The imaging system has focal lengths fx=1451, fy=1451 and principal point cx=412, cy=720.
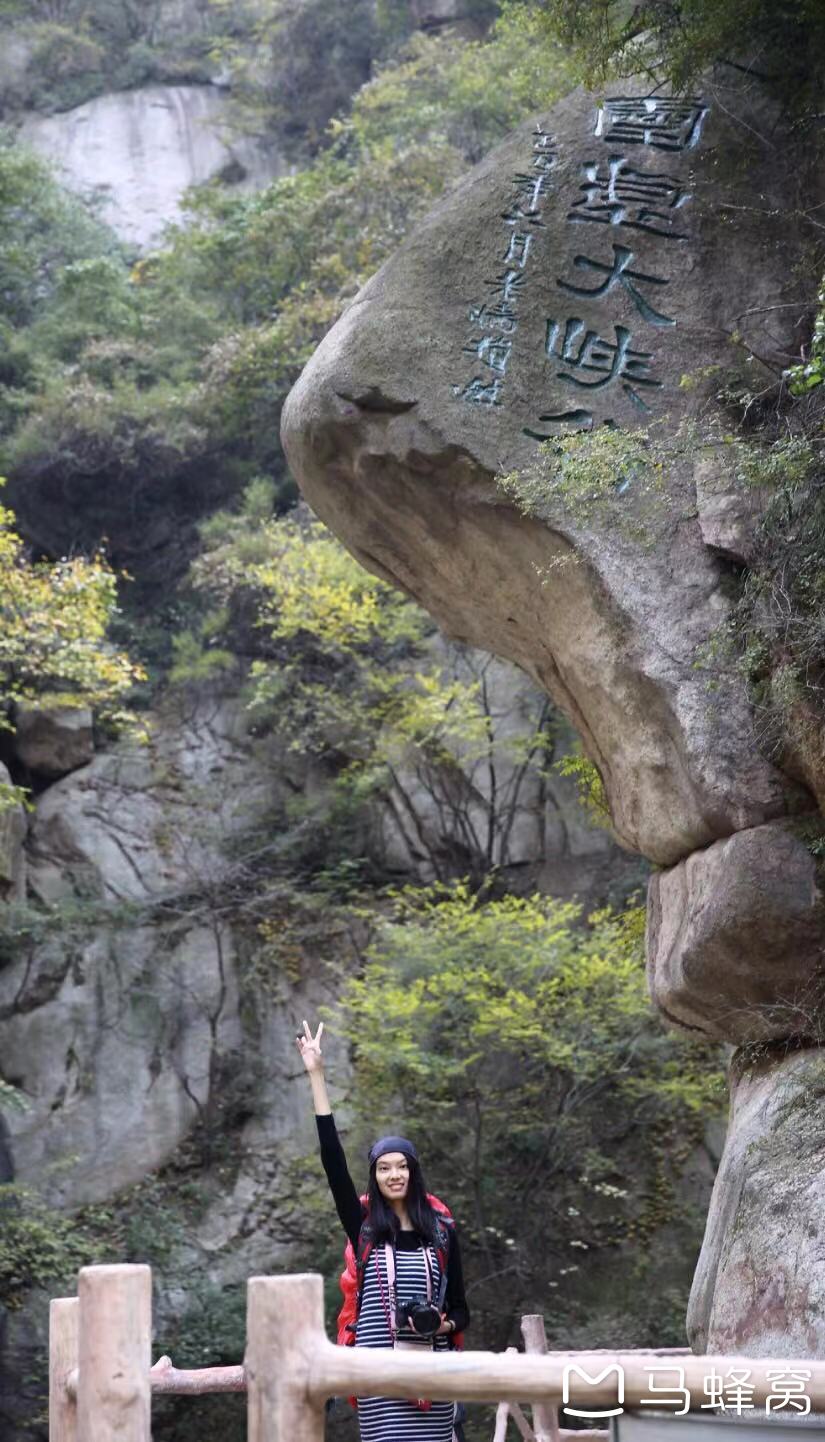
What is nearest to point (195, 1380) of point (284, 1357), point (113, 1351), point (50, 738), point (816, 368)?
point (113, 1351)

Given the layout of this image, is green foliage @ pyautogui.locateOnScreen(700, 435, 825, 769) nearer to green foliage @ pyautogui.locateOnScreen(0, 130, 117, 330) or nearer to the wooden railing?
the wooden railing

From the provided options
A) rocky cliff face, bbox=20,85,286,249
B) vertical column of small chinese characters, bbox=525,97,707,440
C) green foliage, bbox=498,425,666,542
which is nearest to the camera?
green foliage, bbox=498,425,666,542

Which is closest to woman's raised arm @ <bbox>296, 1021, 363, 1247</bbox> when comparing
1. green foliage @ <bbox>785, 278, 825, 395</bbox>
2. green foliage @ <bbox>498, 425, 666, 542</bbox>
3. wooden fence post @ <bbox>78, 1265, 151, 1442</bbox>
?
wooden fence post @ <bbox>78, 1265, 151, 1442</bbox>

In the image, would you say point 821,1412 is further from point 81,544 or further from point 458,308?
point 81,544

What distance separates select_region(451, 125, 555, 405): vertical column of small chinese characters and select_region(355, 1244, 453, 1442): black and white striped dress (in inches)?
134

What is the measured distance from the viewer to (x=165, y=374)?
16.8 m

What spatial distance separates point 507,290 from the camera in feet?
19.9

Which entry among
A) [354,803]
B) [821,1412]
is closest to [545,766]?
[354,803]

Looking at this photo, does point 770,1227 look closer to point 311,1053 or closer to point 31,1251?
point 311,1053

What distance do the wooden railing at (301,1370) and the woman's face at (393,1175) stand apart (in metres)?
1.06

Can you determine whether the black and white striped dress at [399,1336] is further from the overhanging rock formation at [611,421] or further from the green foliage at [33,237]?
the green foliage at [33,237]

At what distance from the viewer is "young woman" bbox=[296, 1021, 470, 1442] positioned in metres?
3.77

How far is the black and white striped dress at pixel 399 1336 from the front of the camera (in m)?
3.62

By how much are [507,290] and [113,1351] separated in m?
4.53
